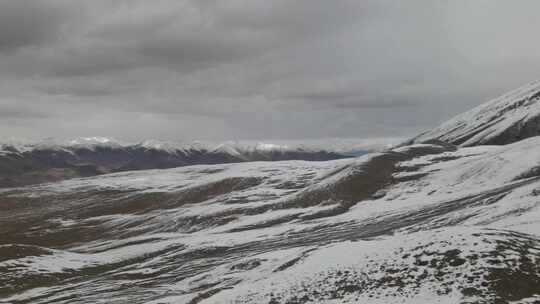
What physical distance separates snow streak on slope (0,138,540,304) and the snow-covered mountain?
0.48ft

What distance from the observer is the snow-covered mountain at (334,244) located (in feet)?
96.4

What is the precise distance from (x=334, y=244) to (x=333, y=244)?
8 centimetres

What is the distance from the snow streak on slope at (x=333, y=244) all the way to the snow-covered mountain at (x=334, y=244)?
0.48 feet

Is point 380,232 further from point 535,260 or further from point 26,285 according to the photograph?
point 26,285

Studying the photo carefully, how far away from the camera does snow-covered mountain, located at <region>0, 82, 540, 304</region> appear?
96.4 ft

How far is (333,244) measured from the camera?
38688mm

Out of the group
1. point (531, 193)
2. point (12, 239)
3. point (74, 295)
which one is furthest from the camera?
point (12, 239)

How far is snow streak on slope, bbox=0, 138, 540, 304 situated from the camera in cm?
→ 2939

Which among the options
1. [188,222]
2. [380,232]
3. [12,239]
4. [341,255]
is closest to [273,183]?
[188,222]

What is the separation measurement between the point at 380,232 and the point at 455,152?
89.8 metres

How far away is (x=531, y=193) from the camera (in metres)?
64.9

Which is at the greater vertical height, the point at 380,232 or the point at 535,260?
the point at 535,260

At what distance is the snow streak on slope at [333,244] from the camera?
1157 inches

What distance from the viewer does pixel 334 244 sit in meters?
38.7
